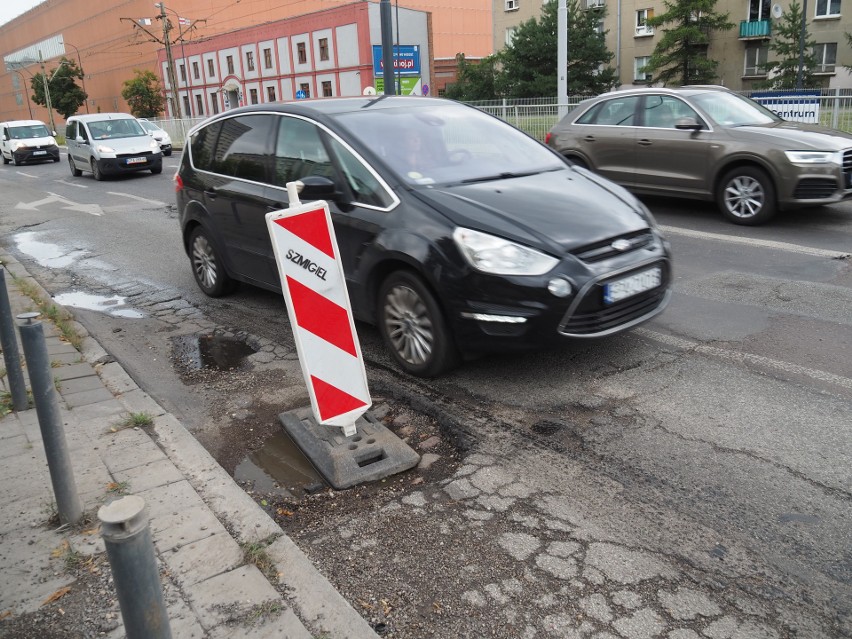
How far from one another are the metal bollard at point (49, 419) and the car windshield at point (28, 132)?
31.6 meters

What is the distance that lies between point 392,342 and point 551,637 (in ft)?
8.75

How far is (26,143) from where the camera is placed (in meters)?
30.0

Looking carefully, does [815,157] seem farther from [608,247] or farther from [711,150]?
[608,247]

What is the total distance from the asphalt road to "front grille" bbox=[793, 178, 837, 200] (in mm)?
657

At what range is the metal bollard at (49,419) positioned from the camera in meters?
3.25

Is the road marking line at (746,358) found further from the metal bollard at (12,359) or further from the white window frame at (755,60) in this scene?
the white window frame at (755,60)

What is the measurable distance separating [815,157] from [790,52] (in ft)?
140

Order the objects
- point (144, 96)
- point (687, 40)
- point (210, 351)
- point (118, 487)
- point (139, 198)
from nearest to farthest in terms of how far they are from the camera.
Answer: point (118, 487)
point (210, 351)
point (139, 198)
point (687, 40)
point (144, 96)

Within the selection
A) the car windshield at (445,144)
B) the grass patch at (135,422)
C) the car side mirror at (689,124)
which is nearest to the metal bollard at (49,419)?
the grass patch at (135,422)

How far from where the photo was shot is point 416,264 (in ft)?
15.4

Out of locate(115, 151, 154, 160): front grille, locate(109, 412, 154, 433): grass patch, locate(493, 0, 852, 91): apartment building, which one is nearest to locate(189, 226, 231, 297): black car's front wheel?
locate(109, 412, 154, 433): grass patch

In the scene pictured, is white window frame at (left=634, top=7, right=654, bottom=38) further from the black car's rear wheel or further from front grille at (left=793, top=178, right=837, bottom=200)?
front grille at (left=793, top=178, right=837, bottom=200)

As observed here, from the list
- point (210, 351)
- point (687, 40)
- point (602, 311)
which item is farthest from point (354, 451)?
point (687, 40)

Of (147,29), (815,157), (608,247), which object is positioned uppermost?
(147,29)
